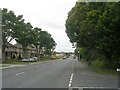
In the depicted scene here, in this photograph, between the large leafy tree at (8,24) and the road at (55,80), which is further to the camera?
the large leafy tree at (8,24)

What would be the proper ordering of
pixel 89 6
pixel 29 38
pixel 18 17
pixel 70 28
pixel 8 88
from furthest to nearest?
1. pixel 29 38
2. pixel 18 17
3. pixel 70 28
4. pixel 89 6
5. pixel 8 88

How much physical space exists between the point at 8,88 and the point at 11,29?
2331 inches

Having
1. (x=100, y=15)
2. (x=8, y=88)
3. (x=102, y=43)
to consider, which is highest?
(x=100, y=15)

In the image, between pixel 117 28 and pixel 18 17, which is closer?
pixel 117 28

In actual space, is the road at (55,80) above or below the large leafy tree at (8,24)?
below

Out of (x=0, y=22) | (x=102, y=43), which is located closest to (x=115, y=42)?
(x=102, y=43)

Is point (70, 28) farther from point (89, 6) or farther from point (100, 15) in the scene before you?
point (100, 15)

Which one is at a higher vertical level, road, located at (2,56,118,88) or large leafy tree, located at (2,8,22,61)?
large leafy tree, located at (2,8,22,61)

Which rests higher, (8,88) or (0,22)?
(0,22)

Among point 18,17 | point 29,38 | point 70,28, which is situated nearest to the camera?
point 70,28

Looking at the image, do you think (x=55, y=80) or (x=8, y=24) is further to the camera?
(x=8, y=24)

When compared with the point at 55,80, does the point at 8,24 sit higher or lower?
higher

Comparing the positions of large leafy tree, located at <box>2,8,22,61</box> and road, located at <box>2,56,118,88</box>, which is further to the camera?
large leafy tree, located at <box>2,8,22,61</box>

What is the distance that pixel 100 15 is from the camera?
2898cm
